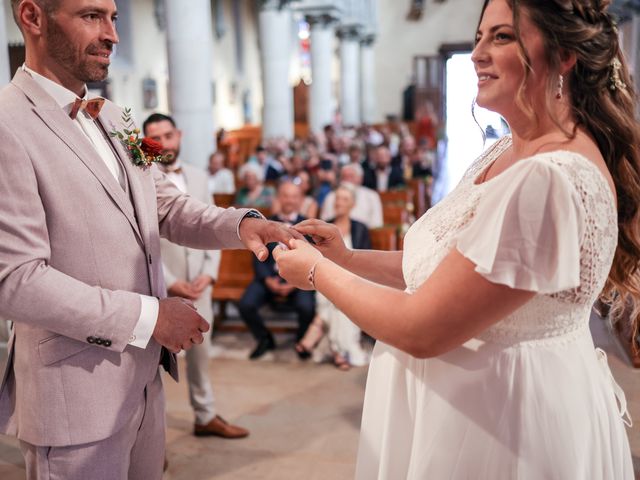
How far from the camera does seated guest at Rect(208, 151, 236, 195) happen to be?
10.2m

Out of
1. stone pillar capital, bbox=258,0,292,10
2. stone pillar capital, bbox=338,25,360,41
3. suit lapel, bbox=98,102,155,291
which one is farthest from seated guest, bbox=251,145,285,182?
stone pillar capital, bbox=338,25,360,41

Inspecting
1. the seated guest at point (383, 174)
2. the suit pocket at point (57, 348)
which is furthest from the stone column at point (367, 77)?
the suit pocket at point (57, 348)

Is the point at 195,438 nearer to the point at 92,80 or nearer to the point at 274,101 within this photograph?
the point at 92,80

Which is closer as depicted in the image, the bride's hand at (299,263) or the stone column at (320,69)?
the bride's hand at (299,263)

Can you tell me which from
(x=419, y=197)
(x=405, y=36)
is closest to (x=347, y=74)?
(x=405, y=36)

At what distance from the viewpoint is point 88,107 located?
2.00 metres

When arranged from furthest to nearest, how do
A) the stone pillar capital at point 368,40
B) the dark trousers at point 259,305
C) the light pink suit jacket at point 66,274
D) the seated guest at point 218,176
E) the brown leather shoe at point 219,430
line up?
the stone pillar capital at point 368,40
the seated guest at point 218,176
the dark trousers at point 259,305
the brown leather shoe at point 219,430
the light pink suit jacket at point 66,274

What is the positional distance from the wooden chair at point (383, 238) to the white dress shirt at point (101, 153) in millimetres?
4398

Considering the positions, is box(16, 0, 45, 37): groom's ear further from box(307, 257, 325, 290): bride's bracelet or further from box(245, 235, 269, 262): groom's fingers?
box(307, 257, 325, 290): bride's bracelet

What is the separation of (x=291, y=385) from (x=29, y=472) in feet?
10.8

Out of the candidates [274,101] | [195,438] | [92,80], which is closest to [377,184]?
[274,101]

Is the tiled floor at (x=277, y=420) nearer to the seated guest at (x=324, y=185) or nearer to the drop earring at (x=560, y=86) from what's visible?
the drop earring at (x=560, y=86)

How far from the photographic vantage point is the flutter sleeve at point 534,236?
54.9 inches

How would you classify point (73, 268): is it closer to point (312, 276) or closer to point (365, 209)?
point (312, 276)
